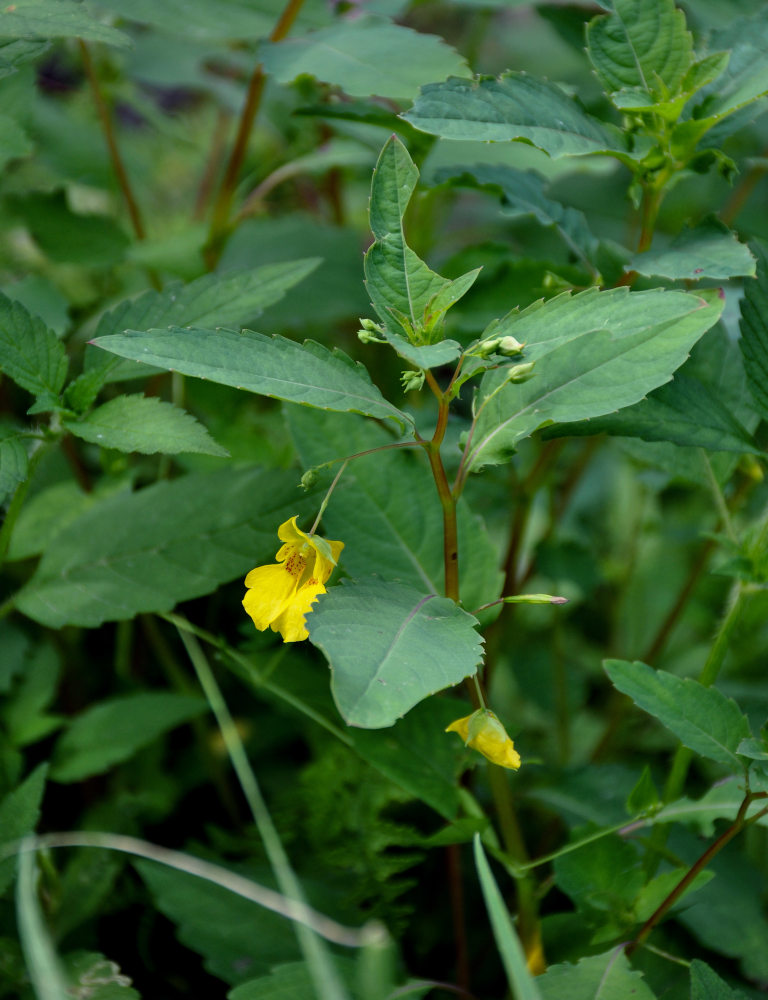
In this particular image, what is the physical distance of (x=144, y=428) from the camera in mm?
743

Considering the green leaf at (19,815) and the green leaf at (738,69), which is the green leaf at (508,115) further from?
the green leaf at (19,815)

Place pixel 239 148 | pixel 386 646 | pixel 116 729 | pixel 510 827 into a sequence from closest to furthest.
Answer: pixel 386 646 → pixel 510 827 → pixel 116 729 → pixel 239 148

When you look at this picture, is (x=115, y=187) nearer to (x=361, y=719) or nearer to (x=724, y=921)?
(x=361, y=719)

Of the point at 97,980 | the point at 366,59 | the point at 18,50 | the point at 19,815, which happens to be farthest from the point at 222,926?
the point at 366,59

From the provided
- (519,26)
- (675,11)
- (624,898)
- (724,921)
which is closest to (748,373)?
(675,11)

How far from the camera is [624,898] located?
78 centimetres

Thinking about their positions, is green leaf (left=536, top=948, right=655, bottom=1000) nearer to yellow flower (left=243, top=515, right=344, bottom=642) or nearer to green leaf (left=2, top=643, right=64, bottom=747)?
yellow flower (left=243, top=515, right=344, bottom=642)

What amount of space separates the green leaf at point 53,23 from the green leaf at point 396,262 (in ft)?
1.10

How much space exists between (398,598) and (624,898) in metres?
0.38

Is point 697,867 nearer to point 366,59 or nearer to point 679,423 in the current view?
point 679,423

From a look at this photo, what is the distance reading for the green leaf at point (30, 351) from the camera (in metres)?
0.77

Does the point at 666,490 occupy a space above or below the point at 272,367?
below

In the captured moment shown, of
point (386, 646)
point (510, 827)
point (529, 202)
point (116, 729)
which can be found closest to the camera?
point (386, 646)

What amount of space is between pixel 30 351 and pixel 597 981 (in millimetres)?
763
